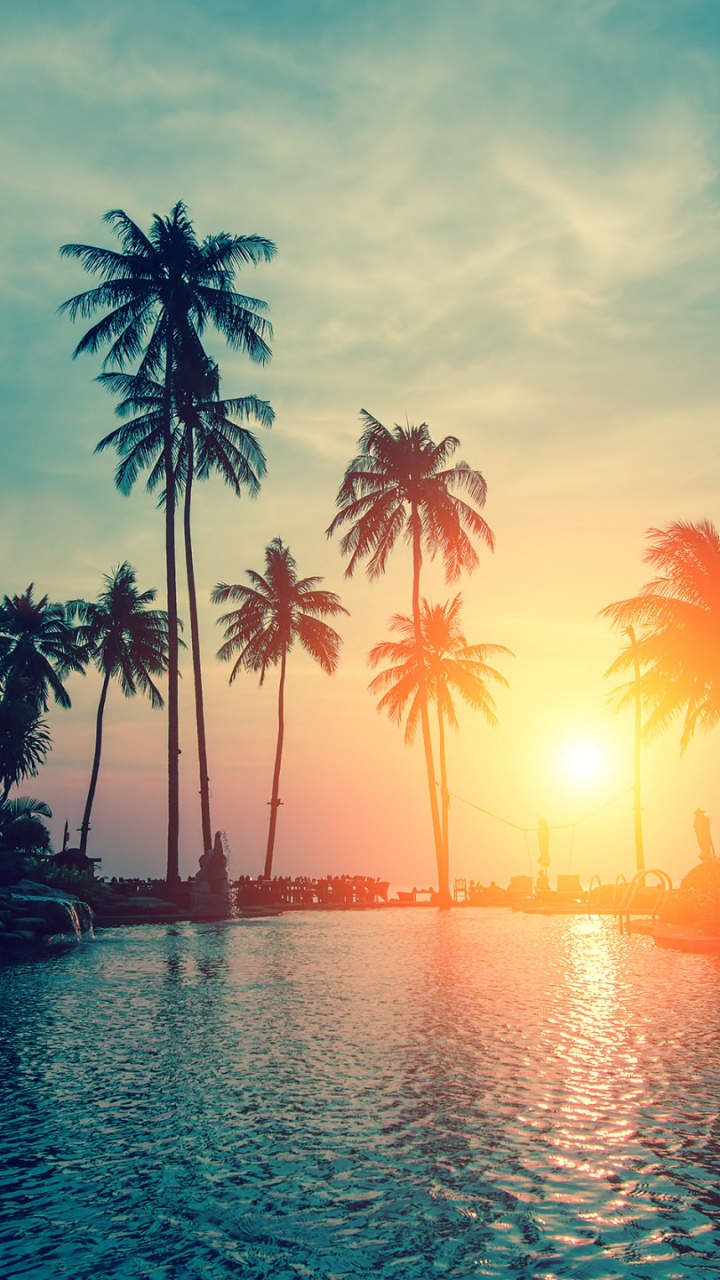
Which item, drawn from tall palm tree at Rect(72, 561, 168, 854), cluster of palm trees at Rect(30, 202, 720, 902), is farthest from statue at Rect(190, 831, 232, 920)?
tall palm tree at Rect(72, 561, 168, 854)

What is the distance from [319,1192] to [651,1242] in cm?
157

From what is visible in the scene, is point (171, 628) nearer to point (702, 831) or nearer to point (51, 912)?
point (51, 912)

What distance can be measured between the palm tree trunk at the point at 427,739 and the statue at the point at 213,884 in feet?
29.5

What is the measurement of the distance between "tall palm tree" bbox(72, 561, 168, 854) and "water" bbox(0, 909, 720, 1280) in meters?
35.3

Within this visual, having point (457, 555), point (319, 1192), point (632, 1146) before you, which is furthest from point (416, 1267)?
point (457, 555)

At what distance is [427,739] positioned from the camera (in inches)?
1409

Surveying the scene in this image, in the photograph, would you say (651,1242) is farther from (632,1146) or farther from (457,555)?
(457,555)

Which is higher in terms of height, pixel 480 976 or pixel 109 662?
pixel 109 662

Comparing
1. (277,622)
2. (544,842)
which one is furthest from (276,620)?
(544,842)

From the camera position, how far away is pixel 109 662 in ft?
151

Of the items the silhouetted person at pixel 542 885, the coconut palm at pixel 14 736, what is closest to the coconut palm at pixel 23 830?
the coconut palm at pixel 14 736

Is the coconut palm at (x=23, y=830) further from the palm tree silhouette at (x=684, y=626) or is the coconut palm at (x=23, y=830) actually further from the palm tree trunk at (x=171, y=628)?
the palm tree silhouette at (x=684, y=626)

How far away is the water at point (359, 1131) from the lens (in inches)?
154

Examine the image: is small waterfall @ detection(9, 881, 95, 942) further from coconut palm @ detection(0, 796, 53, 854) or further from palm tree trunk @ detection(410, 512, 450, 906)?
palm tree trunk @ detection(410, 512, 450, 906)
